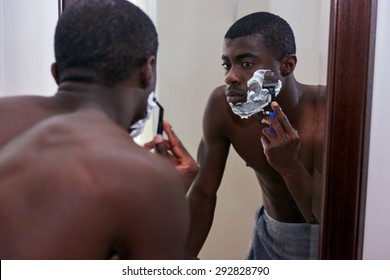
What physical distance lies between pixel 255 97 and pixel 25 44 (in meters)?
0.45

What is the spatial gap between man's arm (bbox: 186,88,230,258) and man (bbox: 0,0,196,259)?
185mm

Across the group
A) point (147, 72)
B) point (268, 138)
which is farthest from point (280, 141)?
point (147, 72)

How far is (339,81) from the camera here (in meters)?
0.87

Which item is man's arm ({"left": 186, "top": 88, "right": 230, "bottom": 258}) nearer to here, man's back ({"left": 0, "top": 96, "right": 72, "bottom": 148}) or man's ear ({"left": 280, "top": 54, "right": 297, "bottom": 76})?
man's ear ({"left": 280, "top": 54, "right": 297, "bottom": 76})

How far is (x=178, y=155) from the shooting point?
82 centimetres

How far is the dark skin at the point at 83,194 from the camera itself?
55cm

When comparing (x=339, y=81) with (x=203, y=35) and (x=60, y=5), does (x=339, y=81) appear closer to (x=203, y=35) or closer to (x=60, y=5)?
(x=203, y=35)

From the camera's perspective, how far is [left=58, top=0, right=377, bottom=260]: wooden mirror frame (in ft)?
2.83

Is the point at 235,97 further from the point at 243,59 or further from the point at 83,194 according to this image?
the point at 83,194

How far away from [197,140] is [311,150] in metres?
0.23

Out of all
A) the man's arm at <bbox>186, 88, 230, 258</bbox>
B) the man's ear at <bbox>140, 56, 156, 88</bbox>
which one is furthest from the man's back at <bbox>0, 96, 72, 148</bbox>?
the man's arm at <bbox>186, 88, 230, 258</bbox>

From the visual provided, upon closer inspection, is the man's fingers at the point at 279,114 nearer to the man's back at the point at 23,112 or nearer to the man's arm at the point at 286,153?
the man's arm at the point at 286,153

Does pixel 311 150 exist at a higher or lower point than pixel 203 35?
lower

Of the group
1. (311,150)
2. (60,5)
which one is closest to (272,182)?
(311,150)
